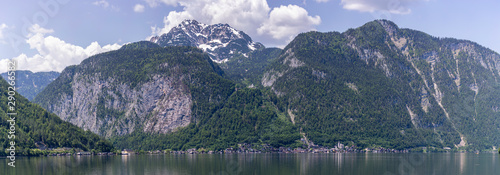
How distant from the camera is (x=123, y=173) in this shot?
145875 mm

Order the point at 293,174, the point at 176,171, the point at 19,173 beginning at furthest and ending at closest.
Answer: the point at 176,171, the point at 293,174, the point at 19,173

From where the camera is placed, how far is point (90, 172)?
145875 mm

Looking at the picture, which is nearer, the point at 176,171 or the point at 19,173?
the point at 19,173

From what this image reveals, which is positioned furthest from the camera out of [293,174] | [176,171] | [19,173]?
[176,171]

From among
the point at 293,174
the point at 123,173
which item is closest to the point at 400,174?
the point at 293,174

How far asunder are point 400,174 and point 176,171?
72660 millimetres

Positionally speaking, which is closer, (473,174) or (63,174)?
(63,174)

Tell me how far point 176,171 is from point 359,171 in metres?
61.2

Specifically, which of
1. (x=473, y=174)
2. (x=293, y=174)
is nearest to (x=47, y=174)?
(x=293, y=174)

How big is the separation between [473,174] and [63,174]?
127663mm

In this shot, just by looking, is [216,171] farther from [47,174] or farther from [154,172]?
[47,174]

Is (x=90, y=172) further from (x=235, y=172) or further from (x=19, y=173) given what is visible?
(x=235, y=172)

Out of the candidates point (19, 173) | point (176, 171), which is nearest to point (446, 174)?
point (176, 171)

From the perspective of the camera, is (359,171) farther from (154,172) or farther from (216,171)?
(154,172)
